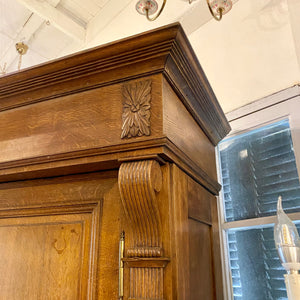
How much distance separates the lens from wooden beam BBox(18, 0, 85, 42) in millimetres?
2021

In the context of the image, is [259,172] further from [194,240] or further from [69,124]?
[69,124]

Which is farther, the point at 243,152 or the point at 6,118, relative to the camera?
the point at 243,152

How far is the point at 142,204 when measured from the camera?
1.87ft

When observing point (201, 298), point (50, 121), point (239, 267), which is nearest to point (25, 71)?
point (50, 121)

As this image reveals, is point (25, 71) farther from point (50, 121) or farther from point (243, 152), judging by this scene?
point (243, 152)

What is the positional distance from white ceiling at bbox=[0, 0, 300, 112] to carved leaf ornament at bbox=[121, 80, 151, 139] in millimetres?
719

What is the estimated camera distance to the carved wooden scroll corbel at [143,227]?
0.55m

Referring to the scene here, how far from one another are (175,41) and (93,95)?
231mm

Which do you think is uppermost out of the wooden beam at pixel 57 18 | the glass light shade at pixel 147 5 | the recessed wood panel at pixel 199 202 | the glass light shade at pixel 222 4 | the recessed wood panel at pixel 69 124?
the wooden beam at pixel 57 18

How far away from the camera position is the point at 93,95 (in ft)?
2.30

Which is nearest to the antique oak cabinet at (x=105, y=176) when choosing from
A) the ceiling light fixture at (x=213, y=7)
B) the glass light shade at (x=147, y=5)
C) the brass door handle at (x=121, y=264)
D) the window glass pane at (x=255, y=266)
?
the brass door handle at (x=121, y=264)

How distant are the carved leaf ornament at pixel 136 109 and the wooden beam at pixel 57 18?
1.76m

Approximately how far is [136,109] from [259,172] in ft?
2.40

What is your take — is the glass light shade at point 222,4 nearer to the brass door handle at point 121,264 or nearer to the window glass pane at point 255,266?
the window glass pane at point 255,266
